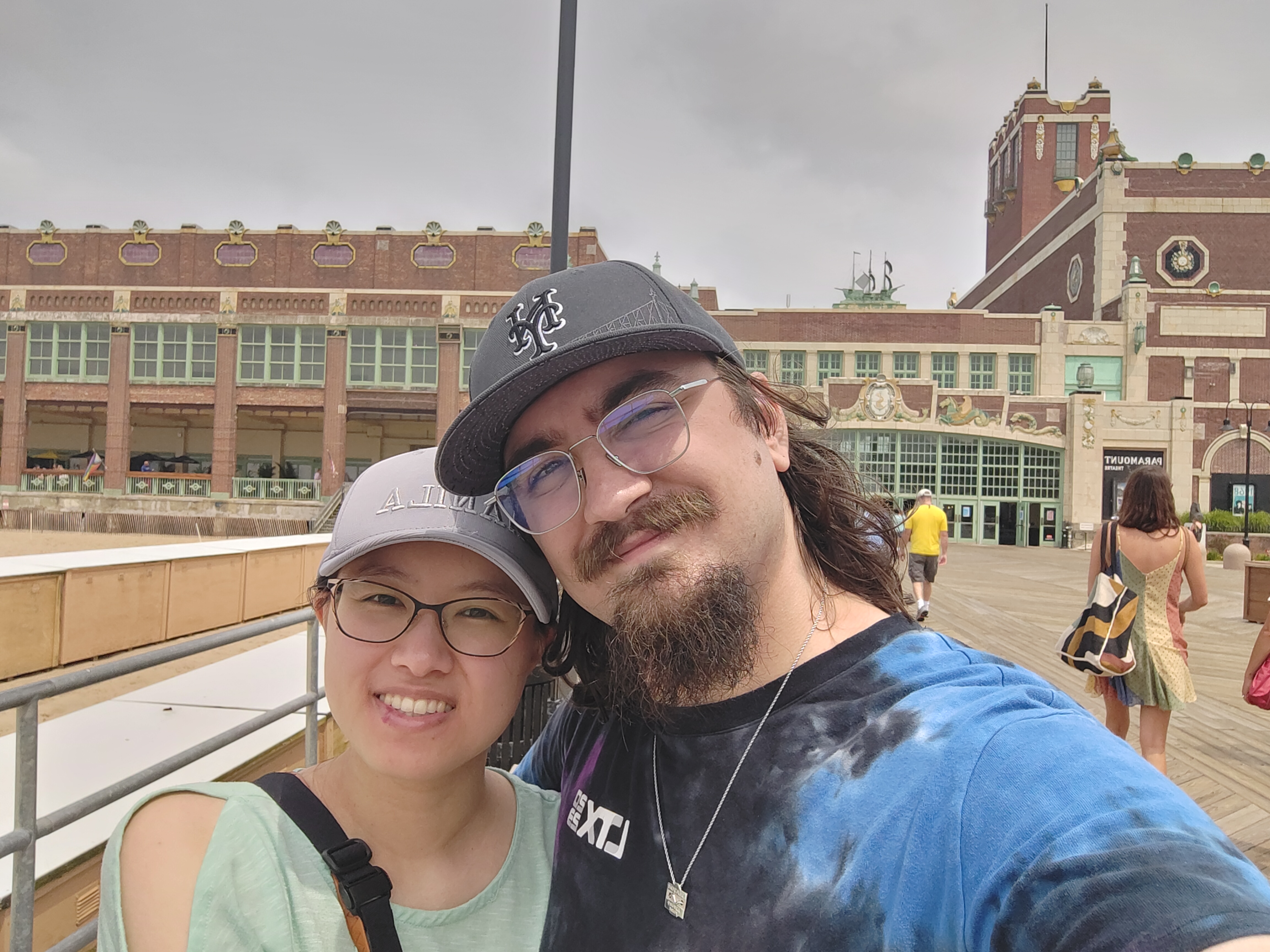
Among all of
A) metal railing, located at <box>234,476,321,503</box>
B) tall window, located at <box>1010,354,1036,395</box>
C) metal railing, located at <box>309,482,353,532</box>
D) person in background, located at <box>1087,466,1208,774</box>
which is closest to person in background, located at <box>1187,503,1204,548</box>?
tall window, located at <box>1010,354,1036,395</box>

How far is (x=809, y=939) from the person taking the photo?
100 centimetres

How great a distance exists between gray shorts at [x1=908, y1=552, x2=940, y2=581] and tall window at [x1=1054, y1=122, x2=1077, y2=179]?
5276cm

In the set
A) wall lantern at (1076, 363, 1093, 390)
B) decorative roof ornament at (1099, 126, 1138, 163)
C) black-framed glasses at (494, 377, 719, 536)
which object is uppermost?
decorative roof ornament at (1099, 126, 1138, 163)

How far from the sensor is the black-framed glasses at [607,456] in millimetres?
1392

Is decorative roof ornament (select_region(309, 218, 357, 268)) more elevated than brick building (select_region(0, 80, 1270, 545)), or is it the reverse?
decorative roof ornament (select_region(309, 218, 357, 268))

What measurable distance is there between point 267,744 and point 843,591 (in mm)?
3388

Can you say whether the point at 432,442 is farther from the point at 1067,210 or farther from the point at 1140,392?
the point at 1067,210

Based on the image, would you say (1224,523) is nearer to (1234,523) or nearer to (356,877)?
(1234,523)

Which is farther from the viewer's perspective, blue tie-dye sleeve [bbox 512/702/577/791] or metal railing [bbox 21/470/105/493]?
metal railing [bbox 21/470/105/493]

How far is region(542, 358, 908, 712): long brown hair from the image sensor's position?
156 centimetres

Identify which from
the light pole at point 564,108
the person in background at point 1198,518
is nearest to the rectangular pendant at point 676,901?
the light pole at point 564,108

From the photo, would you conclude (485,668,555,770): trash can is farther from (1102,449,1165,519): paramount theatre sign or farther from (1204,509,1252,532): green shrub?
(1102,449,1165,519): paramount theatre sign

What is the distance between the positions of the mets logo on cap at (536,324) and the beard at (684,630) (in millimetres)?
437

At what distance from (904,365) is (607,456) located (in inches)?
1529
